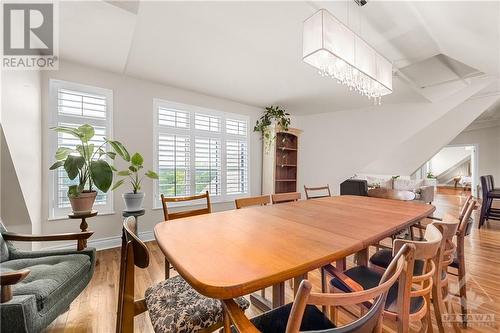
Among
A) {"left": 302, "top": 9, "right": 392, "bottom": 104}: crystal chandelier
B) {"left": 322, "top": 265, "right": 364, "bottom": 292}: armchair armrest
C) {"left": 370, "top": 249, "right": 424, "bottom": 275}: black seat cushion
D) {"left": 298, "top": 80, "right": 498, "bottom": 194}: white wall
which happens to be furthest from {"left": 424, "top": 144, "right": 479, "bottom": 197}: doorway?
{"left": 322, "top": 265, "right": 364, "bottom": 292}: armchair armrest

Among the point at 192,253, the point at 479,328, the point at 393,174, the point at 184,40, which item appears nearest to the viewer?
the point at 192,253

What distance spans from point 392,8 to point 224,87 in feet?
7.69

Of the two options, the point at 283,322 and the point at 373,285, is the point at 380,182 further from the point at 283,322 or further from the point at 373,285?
the point at 283,322

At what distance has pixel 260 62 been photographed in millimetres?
2701

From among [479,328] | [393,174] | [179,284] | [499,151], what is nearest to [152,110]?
[179,284]

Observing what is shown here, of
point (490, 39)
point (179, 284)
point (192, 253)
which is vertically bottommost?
point (179, 284)

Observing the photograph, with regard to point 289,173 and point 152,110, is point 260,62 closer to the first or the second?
point 152,110

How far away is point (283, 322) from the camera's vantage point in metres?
0.91

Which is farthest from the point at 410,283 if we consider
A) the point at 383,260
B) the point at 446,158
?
the point at 446,158

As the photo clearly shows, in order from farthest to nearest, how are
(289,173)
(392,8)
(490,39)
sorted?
(289,173) → (490,39) → (392,8)

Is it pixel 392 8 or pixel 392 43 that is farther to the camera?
pixel 392 43

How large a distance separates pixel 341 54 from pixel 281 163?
3.18m

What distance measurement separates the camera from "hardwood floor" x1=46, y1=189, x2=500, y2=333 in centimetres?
156

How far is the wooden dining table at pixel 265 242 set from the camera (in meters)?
0.74
